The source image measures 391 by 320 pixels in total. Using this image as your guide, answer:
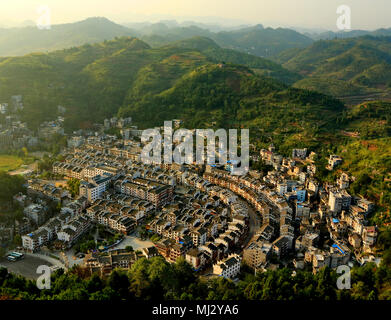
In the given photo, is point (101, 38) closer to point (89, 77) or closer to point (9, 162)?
point (89, 77)

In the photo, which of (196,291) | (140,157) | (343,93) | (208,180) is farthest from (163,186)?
(343,93)

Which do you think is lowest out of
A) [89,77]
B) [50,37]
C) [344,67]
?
[89,77]

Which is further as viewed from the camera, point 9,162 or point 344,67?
point 344,67

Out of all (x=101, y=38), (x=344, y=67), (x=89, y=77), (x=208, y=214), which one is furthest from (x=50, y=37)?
(x=208, y=214)

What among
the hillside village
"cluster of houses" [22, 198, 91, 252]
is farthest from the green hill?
"cluster of houses" [22, 198, 91, 252]

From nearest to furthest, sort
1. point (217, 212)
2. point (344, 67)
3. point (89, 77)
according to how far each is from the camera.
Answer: point (217, 212), point (89, 77), point (344, 67)

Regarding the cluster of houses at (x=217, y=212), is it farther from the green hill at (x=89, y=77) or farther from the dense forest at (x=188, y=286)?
the green hill at (x=89, y=77)

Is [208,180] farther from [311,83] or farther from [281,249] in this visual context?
[311,83]
